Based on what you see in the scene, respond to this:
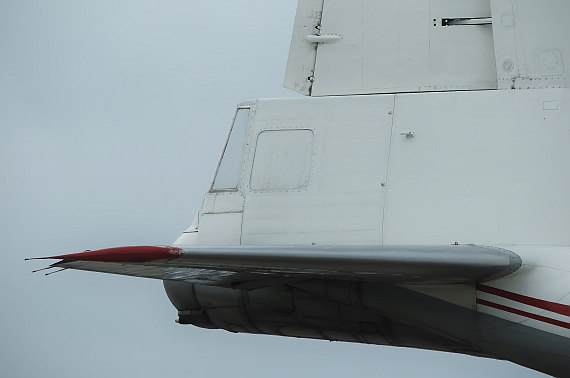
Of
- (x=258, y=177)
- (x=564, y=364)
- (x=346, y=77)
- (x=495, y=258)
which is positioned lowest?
(x=564, y=364)

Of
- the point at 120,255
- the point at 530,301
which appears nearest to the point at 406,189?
the point at 530,301

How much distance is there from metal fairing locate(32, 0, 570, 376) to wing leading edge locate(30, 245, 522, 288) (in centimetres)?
3

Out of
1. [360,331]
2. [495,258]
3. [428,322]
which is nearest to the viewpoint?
[495,258]

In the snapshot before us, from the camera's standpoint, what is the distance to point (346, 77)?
12.8m

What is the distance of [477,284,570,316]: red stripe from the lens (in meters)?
9.91

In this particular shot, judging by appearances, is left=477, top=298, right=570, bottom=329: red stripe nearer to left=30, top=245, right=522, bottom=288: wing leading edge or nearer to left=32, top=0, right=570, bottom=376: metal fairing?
left=32, top=0, right=570, bottom=376: metal fairing

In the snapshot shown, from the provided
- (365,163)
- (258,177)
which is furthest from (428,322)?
(258,177)

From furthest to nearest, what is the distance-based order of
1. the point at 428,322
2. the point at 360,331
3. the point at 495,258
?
the point at 360,331
the point at 428,322
the point at 495,258

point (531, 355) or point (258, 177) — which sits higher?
point (258, 177)

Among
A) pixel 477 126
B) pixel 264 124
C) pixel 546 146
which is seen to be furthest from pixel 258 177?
pixel 546 146

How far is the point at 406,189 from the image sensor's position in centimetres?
1157

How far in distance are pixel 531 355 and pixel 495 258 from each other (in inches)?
47.4

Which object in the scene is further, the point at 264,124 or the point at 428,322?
the point at 264,124

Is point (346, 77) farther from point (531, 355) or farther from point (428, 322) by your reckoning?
point (531, 355)
